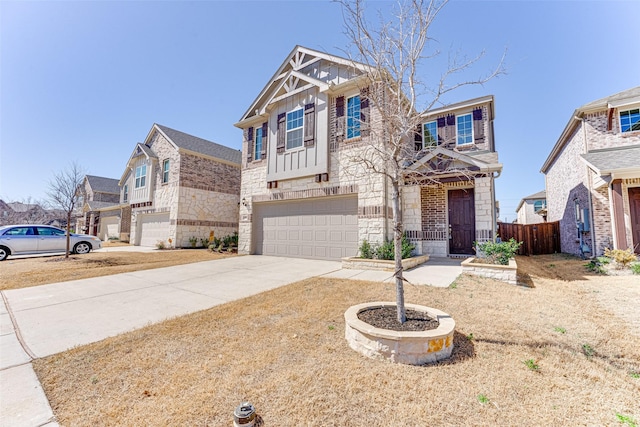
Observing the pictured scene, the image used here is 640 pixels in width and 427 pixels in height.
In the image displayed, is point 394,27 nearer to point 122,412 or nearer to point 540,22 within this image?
point 122,412

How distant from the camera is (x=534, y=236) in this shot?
44.7 ft

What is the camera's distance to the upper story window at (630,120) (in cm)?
983

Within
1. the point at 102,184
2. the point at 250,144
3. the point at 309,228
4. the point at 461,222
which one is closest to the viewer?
the point at 461,222

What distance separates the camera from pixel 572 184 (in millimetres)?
12648

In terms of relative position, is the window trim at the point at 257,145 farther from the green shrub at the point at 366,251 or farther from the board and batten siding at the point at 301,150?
the green shrub at the point at 366,251

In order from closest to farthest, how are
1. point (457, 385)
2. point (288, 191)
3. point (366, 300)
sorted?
1. point (457, 385)
2. point (366, 300)
3. point (288, 191)

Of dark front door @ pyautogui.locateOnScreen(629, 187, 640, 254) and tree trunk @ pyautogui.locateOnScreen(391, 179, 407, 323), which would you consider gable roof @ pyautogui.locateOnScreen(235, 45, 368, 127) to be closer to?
tree trunk @ pyautogui.locateOnScreen(391, 179, 407, 323)

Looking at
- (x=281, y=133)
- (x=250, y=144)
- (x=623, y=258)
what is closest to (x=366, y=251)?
(x=281, y=133)

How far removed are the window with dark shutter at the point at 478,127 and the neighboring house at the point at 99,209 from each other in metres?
26.4

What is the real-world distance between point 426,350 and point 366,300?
2.05 metres

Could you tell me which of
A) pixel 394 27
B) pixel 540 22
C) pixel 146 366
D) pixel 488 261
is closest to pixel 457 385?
pixel 146 366

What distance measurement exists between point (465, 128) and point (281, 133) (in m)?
7.80

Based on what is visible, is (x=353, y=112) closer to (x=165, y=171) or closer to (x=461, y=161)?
(x=461, y=161)

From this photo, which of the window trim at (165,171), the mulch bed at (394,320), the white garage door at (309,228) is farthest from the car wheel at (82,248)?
the mulch bed at (394,320)
